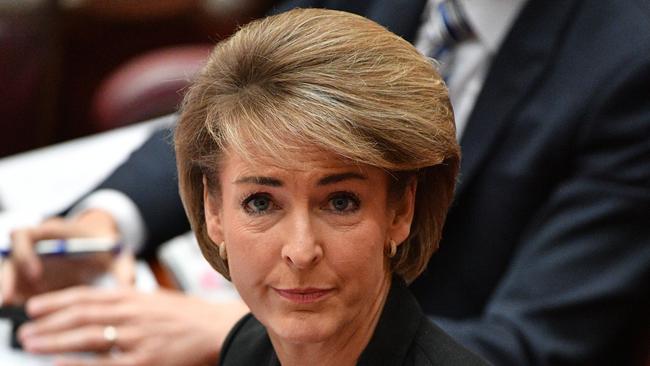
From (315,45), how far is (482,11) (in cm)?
61

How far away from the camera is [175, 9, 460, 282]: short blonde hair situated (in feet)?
1.85

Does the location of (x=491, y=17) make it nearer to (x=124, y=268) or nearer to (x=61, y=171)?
(x=124, y=268)

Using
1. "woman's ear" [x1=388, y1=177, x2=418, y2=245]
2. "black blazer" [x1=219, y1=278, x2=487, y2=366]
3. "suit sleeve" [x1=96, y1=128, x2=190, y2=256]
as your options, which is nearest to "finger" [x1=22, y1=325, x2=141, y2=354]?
"suit sleeve" [x1=96, y1=128, x2=190, y2=256]

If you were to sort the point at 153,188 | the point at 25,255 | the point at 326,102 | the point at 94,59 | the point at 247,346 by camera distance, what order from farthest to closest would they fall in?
the point at 94,59 < the point at 153,188 < the point at 25,255 < the point at 247,346 < the point at 326,102

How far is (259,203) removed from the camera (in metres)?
0.59

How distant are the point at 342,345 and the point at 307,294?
0.07 m

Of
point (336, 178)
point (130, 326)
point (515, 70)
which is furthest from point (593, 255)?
point (336, 178)

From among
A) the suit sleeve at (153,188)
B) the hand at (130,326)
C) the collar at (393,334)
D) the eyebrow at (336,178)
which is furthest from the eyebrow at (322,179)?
the suit sleeve at (153,188)

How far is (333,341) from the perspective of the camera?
63cm

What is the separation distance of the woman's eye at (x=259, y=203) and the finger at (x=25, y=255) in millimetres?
675

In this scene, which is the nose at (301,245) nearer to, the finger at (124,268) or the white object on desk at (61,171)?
the finger at (124,268)

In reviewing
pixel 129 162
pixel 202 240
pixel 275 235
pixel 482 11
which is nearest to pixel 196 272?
pixel 129 162

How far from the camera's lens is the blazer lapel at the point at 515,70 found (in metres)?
1.12

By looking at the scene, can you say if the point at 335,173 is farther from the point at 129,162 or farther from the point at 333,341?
the point at 129,162
